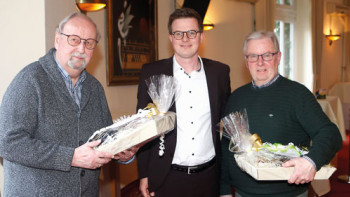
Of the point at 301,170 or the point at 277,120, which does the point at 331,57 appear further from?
the point at 301,170

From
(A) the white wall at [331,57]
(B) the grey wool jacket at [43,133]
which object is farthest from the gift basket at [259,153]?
(A) the white wall at [331,57]

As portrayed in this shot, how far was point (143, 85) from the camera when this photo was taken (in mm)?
2627

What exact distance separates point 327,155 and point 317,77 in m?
9.77

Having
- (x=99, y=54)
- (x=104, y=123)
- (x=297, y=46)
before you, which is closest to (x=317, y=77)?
(x=297, y=46)

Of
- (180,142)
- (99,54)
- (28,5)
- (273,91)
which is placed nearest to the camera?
(273,91)

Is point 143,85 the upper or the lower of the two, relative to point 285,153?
upper

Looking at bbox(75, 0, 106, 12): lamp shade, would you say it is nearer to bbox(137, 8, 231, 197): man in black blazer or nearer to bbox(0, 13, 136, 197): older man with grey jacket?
bbox(137, 8, 231, 197): man in black blazer

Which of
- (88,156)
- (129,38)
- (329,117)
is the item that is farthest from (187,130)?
(329,117)

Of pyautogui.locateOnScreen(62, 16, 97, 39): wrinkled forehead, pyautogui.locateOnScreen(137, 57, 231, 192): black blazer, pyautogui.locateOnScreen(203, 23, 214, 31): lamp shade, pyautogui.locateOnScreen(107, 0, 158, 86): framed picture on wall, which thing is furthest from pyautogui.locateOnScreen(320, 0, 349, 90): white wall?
pyautogui.locateOnScreen(62, 16, 97, 39): wrinkled forehead

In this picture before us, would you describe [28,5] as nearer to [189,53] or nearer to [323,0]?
[189,53]

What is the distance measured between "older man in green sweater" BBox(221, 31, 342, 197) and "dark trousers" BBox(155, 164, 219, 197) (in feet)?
0.58

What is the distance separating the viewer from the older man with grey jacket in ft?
5.87

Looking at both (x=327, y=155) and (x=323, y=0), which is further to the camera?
(x=323, y=0)

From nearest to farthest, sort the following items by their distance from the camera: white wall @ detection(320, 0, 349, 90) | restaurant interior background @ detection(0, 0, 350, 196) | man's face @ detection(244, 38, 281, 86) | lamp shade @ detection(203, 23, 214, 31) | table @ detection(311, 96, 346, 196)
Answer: man's face @ detection(244, 38, 281, 86)
restaurant interior background @ detection(0, 0, 350, 196)
table @ detection(311, 96, 346, 196)
lamp shade @ detection(203, 23, 214, 31)
white wall @ detection(320, 0, 349, 90)
